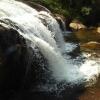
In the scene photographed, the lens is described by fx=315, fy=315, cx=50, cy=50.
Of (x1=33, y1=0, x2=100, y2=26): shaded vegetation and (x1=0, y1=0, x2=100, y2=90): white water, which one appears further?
(x1=33, y1=0, x2=100, y2=26): shaded vegetation

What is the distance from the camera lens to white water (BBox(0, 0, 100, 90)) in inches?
420

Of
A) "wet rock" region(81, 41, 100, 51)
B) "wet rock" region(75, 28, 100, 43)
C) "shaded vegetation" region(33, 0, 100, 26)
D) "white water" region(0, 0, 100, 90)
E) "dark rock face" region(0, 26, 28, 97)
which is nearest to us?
"dark rock face" region(0, 26, 28, 97)

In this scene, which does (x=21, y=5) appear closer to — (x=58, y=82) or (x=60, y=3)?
(x=58, y=82)

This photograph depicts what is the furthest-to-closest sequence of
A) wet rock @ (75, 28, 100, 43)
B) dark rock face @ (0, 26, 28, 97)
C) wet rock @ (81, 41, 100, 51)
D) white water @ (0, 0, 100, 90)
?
wet rock @ (75, 28, 100, 43), wet rock @ (81, 41, 100, 51), white water @ (0, 0, 100, 90), dark rock face @ (0, 26, 28, 97)

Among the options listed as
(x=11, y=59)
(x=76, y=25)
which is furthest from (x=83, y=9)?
(x=11, y=59)

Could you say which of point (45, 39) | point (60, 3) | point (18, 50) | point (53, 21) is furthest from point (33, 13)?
point (60, 3)

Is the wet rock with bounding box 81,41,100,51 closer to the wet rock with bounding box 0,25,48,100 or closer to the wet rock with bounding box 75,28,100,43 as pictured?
the wet rock with bounding box 75,28,100,43

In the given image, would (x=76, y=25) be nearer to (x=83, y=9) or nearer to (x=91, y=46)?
(x=83, y=9)

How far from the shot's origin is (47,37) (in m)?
11.9

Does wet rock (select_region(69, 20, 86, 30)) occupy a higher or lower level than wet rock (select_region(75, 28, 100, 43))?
higher

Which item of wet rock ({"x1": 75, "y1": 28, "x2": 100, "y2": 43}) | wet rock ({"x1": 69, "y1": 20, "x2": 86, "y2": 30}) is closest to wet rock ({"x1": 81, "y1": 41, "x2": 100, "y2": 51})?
wet rock ({"x1": 75, "y1": 28, "x2": 100, "y2": 43})

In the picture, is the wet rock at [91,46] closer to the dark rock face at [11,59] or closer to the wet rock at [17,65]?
the wet rock at [17,65]

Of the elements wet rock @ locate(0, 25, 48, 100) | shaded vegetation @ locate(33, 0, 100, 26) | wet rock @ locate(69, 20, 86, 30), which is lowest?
wet rock @ locate(0, 25, 48, 100)

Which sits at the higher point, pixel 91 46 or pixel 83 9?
pixel 83 9
